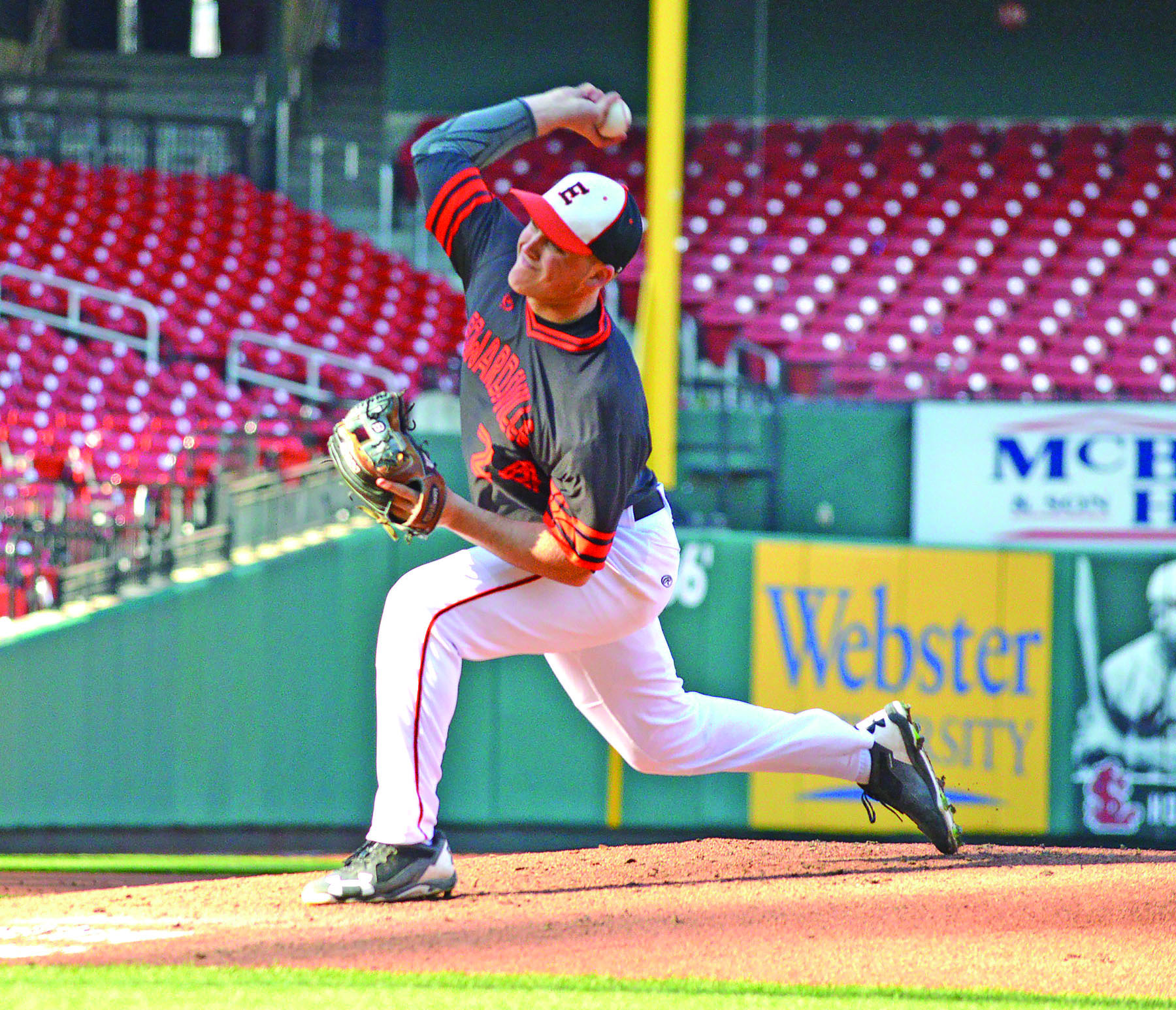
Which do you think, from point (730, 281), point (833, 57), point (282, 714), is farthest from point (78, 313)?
point (833, 57)

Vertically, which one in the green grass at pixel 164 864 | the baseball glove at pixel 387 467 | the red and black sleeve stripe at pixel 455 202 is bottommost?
the green grass at pixel 164 864

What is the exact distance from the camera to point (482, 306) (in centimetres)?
338

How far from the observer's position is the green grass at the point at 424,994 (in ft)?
8.87

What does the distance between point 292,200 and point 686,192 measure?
367 cm

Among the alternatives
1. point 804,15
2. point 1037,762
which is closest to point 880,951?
point 1037,762

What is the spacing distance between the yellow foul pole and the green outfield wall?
2.00 feet

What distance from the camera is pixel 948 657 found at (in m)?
7.22

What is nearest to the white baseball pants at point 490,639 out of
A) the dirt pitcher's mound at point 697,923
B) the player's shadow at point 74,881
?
the dirt pitcher's mound at point 697,923

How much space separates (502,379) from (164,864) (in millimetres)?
3671

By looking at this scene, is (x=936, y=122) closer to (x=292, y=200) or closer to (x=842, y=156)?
(x=842, y=156)

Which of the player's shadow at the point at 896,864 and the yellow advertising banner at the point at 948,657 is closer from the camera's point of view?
the player's shadow at the point at 896,864

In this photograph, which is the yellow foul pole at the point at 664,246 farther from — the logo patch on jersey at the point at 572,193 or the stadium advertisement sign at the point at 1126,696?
the logo patch on jersey at the point at 572,193

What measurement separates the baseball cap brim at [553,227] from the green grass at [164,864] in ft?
8.66

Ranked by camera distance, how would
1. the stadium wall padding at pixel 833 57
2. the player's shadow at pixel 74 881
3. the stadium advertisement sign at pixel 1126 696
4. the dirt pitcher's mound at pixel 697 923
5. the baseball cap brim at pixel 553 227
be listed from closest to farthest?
the baseball cap brim at pixel 553 227, the dirt pitcher's mound at pixel 697 923, the player's shadow at pixel 74 881, the stadium advertisement sign at pixel 1126 696, the stadium wall padding at pixel 833 57
